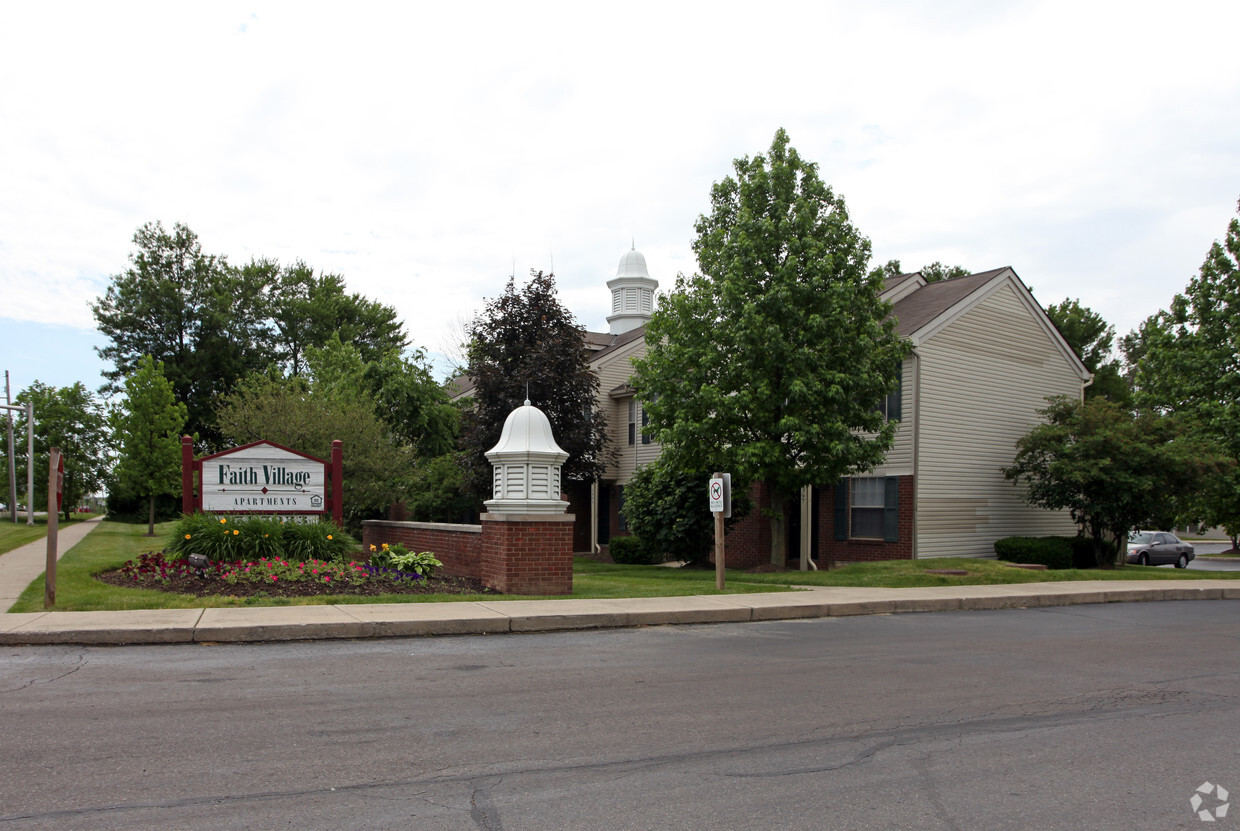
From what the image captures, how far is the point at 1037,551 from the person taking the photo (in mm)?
23016

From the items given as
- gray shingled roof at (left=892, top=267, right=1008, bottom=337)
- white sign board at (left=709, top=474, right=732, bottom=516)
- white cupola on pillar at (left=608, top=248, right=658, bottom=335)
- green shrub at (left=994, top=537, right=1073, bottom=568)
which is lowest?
green shrub at (left=994, top=537, right=1073, bottom=568)

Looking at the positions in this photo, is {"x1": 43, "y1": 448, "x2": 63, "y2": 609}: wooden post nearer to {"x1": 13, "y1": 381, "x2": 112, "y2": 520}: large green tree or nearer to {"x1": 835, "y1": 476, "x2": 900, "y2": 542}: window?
{"x1": 835, "y1": 476, "x2": 900, "y2": 542}: window

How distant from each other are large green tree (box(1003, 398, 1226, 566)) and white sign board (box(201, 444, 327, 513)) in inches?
674

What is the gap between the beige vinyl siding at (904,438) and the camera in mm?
23172

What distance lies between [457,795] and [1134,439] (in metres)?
22.6

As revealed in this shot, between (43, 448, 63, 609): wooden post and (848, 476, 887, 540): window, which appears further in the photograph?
(848, 476, 887, 540): window

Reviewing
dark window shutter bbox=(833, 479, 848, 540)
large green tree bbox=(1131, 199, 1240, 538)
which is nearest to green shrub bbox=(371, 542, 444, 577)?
dark window shutter bbox=(833, 479, 848, 540)

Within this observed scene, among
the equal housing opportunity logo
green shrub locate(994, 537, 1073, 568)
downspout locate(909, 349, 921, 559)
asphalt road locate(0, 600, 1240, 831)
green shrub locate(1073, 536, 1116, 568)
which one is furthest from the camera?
green shrub locate(1073, 536, 1116, 568)

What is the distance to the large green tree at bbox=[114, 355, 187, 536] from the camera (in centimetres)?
3136

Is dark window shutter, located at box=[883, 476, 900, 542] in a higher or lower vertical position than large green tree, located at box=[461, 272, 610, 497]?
lower

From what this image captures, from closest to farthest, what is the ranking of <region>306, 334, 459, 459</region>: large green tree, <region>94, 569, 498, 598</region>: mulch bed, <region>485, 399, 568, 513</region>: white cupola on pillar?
<region>94, 569, 498, 598</region>: mulch bed, <region>485, 399, 568, 513</region>: white cupola on pillar, <region>306, 334, 459, 459</region>: large green tree

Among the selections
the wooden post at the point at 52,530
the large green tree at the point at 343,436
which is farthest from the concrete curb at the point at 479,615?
the large green tree at the point at 343,436

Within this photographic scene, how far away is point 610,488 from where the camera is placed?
107ft

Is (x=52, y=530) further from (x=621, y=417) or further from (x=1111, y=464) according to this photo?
(x=621, y=417)
